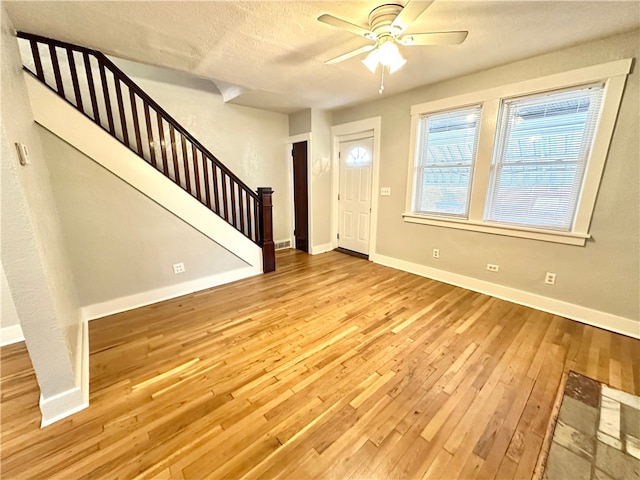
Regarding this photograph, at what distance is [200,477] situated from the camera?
1206 mm

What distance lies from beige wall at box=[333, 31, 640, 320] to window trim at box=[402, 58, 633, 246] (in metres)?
0.05

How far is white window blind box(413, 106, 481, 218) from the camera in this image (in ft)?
10.0

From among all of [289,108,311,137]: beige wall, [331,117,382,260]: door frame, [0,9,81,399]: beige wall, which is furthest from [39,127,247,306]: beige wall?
[289,108,311,137]: beige wall

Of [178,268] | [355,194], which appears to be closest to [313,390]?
[178,268]

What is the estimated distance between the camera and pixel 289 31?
6.52 ft

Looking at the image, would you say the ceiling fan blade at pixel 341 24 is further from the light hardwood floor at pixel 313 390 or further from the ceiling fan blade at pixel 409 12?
the light hardwood floor at pixel 313 390

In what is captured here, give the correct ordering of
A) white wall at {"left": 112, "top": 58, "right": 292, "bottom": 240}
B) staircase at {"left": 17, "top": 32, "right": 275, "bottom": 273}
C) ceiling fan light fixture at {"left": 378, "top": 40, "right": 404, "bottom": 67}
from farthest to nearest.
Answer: white wall at {"left": 112, "top": 58, "right": 292, "bottom": 240} → staircase at {"left": 17, "top": 32, "right": 275, "bottom": 273} → ceiling fan light fixture at {"left": 378, "top": 40, "right": 404, "bottom": 67}

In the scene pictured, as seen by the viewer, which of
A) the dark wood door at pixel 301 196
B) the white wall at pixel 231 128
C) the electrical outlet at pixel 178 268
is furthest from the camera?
the dark wood door at pixel 301 196

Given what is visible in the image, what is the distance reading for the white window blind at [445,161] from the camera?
3.05 meters

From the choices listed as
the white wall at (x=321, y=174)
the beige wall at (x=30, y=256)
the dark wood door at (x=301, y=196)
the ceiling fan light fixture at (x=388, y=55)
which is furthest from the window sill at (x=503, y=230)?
the beige wall at (x=30, y=256)

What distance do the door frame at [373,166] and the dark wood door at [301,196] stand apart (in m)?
0.49

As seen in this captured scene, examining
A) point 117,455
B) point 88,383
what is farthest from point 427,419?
A: point 88,383

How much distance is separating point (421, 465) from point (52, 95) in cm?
366

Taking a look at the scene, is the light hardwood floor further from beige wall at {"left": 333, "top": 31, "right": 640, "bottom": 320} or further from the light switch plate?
the light switch plate
